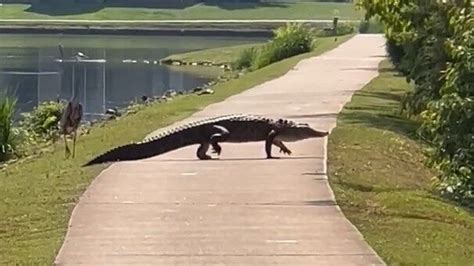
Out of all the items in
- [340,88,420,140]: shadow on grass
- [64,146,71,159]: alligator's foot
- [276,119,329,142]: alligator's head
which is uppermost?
[276,119,329,142]: alligator's head

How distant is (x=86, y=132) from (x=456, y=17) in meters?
7.69

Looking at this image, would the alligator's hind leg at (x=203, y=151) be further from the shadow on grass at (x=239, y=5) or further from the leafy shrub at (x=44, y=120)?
the shadow on grass at (x=239, y=5)

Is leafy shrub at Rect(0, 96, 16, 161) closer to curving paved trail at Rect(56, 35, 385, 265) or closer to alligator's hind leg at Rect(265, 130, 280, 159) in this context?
curving paved trail at Rect(56, 35, 385, 265)

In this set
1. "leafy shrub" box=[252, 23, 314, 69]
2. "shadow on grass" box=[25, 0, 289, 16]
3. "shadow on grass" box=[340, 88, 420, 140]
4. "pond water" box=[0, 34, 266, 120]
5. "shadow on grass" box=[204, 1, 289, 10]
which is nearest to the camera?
"shadow on grass" box=[340, 88, 420, 140]

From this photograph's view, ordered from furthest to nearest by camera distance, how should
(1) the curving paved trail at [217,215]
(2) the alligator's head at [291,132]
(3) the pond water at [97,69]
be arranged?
(3) the pond water at [97,69] → (2) the alligator's head at [291,132] → (1) the curving paved trail at [217,215]

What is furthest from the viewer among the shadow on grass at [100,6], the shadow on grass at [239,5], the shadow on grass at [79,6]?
the shadow on grass at [239,5]

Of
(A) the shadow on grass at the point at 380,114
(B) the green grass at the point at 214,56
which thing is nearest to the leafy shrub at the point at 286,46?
(B) the green grass at the point at 214,56

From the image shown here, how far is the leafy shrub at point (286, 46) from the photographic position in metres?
46.4

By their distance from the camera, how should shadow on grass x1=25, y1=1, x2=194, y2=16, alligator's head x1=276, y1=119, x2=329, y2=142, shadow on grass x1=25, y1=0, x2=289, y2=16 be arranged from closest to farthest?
alligator's head x1=276, y1=119, x2=329, y2=142
shadow on grass x1=25, y1=1, x2=194, y2=16
shadow on grass x1=25, y1=0, x2=289, y2=16

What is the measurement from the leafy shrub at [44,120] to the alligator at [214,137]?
24.7 feet

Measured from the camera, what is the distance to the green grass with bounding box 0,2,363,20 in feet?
A: 320

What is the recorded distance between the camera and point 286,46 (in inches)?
1914

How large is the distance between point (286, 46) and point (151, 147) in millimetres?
33829

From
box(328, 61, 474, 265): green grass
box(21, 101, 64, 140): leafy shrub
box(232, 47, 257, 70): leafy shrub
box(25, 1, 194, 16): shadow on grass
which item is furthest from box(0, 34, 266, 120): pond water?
box(25, 1, 194, 16): shadow on grass
